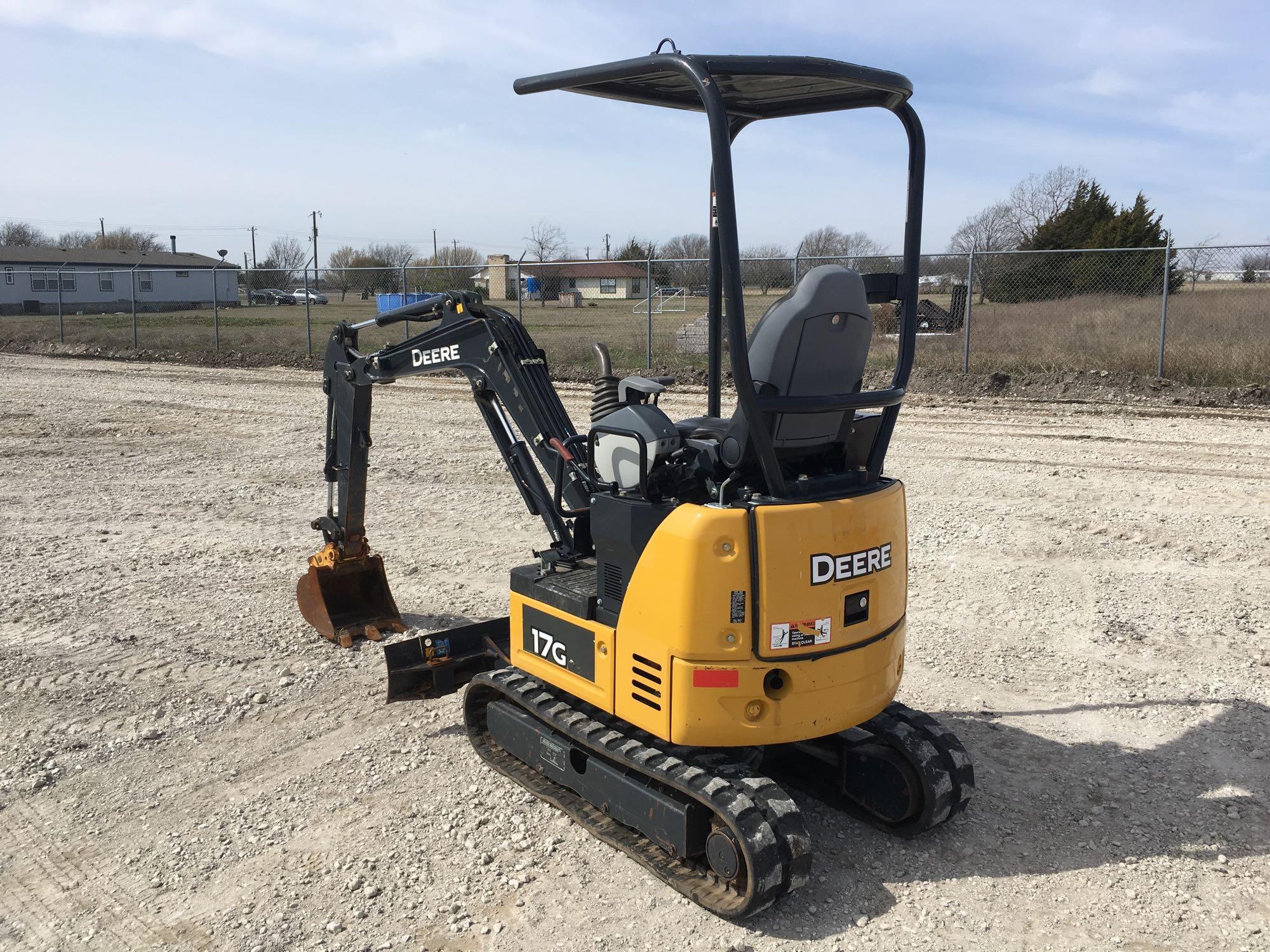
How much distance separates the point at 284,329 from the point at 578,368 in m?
15.6

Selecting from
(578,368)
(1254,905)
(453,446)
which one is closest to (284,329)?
(578,368)

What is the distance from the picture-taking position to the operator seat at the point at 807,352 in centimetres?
379

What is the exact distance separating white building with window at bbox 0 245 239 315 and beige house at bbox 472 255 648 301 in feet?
55.7

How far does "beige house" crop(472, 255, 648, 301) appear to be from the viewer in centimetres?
2162

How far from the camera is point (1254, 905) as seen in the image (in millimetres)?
3936

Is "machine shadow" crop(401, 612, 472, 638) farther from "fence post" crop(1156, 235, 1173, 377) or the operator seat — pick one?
"fence post" crop(1156, 235, 1173, 377)

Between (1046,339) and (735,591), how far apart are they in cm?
1622

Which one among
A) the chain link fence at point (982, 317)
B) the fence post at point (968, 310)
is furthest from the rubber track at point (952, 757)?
the fence post at point (968, 310)

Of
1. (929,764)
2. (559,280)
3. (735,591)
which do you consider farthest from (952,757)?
(559,280)

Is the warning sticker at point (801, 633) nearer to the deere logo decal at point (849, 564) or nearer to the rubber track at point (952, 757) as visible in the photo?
the deere logo decal at point (849, 564)

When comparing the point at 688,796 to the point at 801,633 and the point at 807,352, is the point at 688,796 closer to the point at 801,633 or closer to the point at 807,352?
the point at 801,633

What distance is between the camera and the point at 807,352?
3.81 metres

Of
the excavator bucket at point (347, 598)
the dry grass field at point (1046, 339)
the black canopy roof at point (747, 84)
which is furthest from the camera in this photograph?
the dry grass field at point (1046, 339)

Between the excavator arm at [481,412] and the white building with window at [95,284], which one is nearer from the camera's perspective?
the excavator arm at [481,412]
